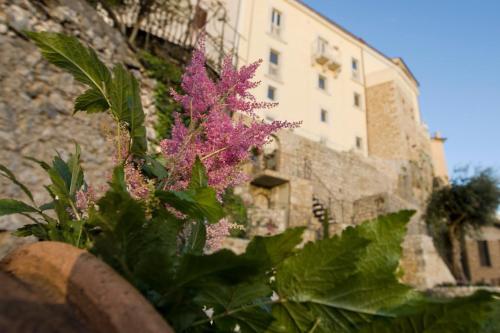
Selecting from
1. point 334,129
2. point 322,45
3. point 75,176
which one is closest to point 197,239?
point 75,176

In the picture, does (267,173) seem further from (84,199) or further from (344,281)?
(344,281)

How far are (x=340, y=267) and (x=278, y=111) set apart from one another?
18.7 m

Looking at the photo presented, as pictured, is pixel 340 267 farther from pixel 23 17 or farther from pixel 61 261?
pixel 23 17

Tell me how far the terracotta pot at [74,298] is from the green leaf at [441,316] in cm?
28

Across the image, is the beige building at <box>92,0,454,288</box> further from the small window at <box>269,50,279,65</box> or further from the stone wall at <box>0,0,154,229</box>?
the stone wall at <box>0,0,154,229</box>

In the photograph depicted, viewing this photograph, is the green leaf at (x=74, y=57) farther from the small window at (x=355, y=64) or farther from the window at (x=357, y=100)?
the small window at (x=355, y=64)

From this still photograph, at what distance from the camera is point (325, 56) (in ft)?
71.9

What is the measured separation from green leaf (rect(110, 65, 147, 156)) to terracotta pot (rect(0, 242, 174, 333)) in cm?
33

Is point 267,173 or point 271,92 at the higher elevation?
point 271,92

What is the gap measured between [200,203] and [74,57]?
438 mm

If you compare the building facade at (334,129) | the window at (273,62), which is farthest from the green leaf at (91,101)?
the window at (273,62)

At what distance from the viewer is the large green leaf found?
0.43 m

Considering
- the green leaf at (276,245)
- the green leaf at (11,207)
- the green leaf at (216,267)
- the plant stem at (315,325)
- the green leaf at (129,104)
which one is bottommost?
the plant stem at (315,325)

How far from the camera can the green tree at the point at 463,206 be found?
1869 centimetres
